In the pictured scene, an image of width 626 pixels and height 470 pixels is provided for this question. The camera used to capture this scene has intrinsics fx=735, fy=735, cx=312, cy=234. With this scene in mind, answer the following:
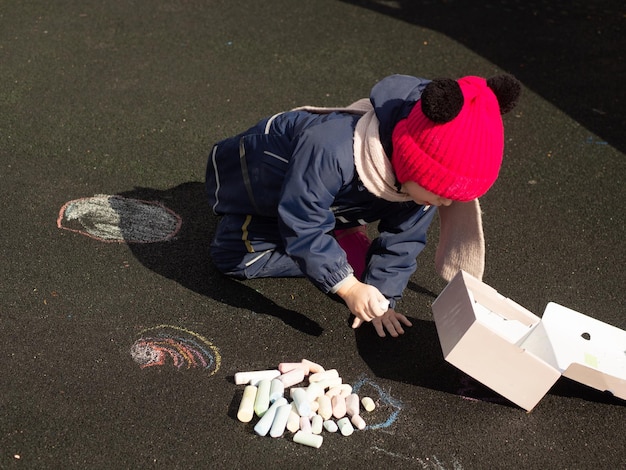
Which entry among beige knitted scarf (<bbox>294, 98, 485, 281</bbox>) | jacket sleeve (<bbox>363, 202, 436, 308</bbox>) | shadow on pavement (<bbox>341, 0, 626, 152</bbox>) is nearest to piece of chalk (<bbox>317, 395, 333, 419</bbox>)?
jacket sleeve (<bbox>363, 202, 436, 308</bbox>)

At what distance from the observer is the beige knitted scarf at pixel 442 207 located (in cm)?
234

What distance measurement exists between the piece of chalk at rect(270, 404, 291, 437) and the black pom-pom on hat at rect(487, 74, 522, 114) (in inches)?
46.0

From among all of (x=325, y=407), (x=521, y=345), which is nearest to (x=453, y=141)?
(x=521, y=345)

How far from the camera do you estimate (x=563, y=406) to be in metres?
2.53

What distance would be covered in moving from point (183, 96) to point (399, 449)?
2.52 m

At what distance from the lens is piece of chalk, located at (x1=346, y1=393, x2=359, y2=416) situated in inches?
93.3

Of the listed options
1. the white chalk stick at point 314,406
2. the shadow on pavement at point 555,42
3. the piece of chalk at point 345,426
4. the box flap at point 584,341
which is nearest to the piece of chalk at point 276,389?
the white chalk stick at point 314,406

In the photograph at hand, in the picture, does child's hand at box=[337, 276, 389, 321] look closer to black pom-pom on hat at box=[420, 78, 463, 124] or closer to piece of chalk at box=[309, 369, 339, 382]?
piece of chalk at box=[309, 369, 339, 382]

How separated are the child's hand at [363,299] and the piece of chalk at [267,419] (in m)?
0.38

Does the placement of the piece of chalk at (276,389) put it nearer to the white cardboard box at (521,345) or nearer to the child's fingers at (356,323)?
the child's fingers at (356,323)

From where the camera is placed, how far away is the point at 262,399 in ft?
7.66

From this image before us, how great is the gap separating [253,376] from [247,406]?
15 centimetres

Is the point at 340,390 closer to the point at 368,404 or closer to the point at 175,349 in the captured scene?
the point at 368,404

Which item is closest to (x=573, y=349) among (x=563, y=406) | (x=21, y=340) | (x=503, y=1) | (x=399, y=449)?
(x=563, y=406)
